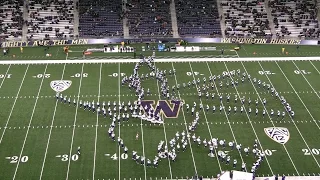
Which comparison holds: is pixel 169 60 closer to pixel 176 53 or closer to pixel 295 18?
pixel 176 53

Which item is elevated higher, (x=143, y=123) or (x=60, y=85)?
(x=60, y=85)

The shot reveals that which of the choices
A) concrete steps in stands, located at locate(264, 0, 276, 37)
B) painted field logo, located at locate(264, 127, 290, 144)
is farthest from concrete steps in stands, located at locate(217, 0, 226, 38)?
painted field logo, located at locate(264, 127, 290, 144)

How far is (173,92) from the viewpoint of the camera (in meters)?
31.5

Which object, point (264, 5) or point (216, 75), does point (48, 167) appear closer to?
point (216, 75)

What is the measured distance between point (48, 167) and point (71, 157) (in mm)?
1382

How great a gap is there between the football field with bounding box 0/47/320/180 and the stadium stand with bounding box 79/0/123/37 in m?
7.36

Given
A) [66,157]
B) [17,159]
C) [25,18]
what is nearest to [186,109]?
[66,157]

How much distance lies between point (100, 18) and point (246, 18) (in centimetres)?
1484

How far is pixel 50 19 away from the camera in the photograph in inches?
1735

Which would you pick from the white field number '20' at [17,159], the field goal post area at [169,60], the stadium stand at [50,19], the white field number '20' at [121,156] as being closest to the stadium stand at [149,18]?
the stadium stand at [50,19]

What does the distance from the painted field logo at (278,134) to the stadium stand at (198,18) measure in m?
18.6

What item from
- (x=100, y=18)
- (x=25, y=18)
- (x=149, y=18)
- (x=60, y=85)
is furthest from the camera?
(x=149, y=18)

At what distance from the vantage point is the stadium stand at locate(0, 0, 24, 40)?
1643 inches

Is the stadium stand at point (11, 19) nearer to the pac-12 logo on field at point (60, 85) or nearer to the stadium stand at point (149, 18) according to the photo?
the stadium stand at point (149, 18)
